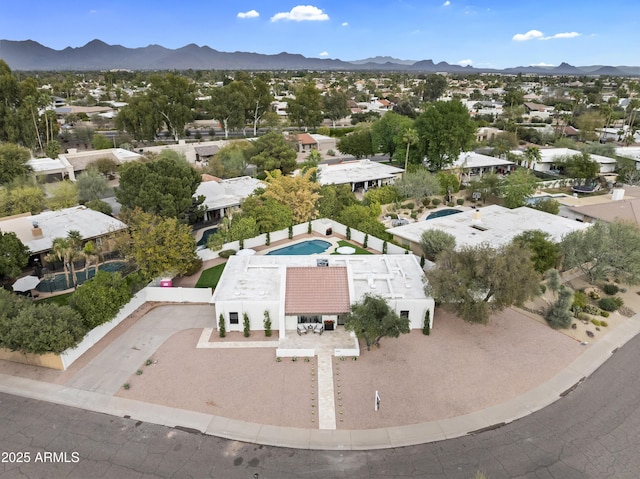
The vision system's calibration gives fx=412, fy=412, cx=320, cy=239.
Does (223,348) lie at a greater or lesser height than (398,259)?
lesser

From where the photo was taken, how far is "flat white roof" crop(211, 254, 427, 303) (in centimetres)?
2548

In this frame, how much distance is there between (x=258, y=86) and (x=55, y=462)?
77573 mm

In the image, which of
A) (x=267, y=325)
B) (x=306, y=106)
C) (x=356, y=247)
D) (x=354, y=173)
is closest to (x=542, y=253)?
(x=356, y=247)

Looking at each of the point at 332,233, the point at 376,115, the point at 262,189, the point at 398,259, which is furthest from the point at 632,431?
the point at 376,115

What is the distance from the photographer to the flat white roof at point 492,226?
34188 mm

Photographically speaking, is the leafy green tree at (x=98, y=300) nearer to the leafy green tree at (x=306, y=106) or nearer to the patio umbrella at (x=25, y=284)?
the patio umbrella at (x=25, y=284)

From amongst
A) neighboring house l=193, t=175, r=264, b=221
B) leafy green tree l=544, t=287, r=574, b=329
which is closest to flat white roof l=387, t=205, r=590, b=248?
leafy green tree l=544, t=287, r=574, b=329

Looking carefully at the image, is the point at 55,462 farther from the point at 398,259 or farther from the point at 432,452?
the point at 398,259

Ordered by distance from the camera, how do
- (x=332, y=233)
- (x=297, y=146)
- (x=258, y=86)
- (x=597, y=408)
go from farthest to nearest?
1. (x=258, y=86)
2. (x=297, y=146)
3. (x=332, y=233)
4. (x=597, y=408)

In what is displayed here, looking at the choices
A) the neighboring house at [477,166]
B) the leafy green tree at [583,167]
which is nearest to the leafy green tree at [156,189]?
the neighboring house at [477,166]

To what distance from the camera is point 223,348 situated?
2367 centimetres

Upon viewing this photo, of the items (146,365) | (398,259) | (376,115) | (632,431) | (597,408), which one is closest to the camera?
(632,431)

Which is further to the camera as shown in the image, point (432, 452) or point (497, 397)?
point (497, 397)

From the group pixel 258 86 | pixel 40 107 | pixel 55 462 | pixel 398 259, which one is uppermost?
pixel 258 86
